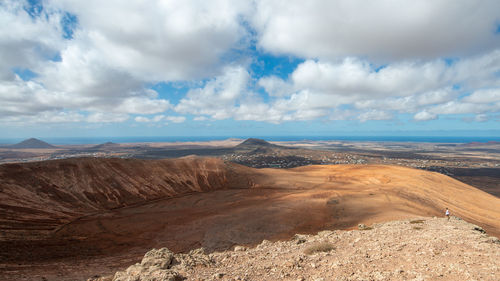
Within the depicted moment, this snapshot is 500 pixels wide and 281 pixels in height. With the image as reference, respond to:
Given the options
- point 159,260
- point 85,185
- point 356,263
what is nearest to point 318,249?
point 356,263

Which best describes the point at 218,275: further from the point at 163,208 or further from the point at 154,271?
the point at 163,208

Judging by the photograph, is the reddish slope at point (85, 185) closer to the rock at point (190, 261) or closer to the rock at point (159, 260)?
the rock at point (159, 260)

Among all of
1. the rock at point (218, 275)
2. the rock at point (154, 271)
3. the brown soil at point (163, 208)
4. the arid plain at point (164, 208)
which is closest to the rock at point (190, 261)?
the rock at point (154, 271)

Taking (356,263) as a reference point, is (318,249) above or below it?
below

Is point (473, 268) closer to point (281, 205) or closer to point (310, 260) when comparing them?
point (310, 260)

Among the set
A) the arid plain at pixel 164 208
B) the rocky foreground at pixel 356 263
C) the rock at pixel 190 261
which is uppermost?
the rocky foreground at pixel 356 263

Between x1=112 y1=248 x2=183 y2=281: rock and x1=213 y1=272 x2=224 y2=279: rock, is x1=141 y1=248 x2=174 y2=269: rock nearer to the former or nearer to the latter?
x1=112 y1=248 x2=183 y2=281: rock
